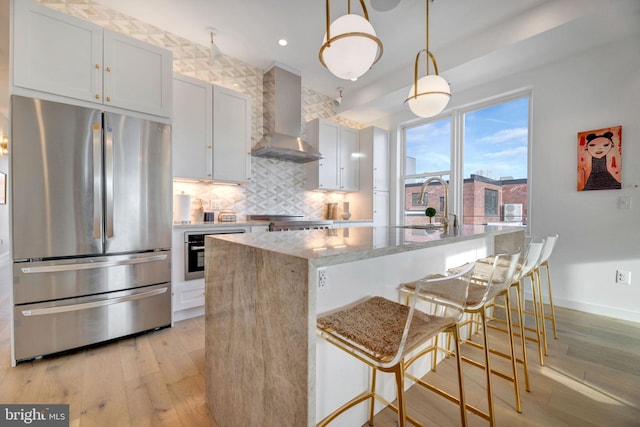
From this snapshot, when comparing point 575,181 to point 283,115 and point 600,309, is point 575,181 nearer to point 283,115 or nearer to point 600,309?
point 600,309

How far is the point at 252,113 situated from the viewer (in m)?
3.75

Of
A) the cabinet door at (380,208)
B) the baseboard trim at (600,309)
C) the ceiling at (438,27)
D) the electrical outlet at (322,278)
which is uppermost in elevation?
the ceiling at (438,27)

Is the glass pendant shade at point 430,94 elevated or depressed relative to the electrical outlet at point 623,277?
elevated

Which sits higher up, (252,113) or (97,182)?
(252,113)

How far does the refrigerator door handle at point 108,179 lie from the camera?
206cm

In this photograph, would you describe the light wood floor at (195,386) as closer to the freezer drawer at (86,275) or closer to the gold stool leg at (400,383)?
the freezer drawer at (86,275)

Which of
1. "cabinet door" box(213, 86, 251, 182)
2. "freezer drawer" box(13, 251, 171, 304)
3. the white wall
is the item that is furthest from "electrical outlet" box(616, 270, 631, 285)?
"freezer drawer" box(13, 251, 171, 304)

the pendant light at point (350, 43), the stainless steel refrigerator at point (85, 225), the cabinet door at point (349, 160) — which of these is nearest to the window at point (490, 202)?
the cabinet door at point (349, 160)

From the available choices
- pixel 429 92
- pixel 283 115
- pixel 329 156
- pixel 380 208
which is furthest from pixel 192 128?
pixel 380 208

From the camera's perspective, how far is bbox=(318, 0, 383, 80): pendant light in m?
1.36

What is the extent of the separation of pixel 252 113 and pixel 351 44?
8.84ft

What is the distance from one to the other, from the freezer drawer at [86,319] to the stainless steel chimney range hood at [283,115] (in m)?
2.15

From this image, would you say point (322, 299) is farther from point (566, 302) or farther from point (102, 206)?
point (566, 302)

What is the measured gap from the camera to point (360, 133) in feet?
15.6
